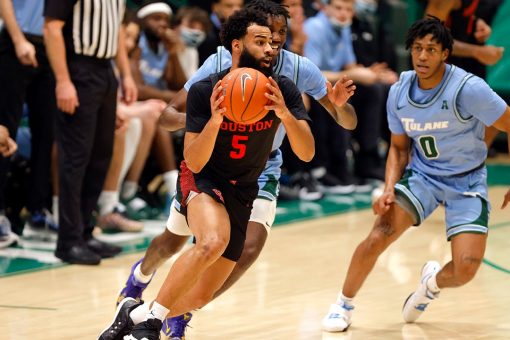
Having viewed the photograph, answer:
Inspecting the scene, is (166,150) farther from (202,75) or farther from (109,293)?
(202,75)

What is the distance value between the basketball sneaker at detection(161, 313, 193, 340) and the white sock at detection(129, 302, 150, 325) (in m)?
0.34

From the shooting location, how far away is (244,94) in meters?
4.73

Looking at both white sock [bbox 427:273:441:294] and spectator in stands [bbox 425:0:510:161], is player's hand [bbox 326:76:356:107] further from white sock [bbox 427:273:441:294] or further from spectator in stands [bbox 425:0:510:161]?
spectator in stands [bbox 425:0:510:161]

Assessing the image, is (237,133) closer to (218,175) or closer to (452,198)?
(218,175)

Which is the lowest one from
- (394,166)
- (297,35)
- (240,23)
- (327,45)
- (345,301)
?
(327,45)

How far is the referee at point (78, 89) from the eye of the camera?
6977mm

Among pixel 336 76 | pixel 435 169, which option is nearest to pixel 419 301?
pixel 435 169

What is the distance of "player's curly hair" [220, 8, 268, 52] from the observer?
505cm

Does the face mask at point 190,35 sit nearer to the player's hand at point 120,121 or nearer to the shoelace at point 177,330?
the player's hand at point 120,121

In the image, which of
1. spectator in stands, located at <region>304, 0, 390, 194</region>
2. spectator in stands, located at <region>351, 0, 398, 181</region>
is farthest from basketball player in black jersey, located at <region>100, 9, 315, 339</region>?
spectator in stands, located at <region>351, 0, 398, 181</region>

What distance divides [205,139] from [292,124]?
407 millimetres

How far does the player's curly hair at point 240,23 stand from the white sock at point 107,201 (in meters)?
3.60

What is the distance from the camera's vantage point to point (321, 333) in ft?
18.6

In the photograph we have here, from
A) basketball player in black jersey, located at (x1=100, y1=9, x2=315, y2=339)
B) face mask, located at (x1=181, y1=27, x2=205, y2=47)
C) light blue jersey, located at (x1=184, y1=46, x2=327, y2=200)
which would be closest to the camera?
basketball player in black jersey, located at (x1=100, y1=9, x2=315, y2=339)
